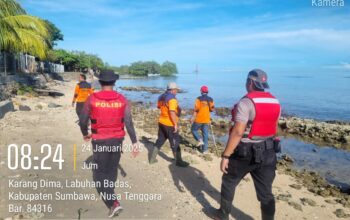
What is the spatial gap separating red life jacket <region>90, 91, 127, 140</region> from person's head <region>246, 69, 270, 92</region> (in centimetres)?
176

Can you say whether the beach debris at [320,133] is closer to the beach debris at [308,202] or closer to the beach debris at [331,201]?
the beach debris at [331,201]

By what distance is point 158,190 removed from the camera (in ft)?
21.7

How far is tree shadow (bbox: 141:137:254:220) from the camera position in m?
6.03

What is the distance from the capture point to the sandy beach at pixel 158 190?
217 inches

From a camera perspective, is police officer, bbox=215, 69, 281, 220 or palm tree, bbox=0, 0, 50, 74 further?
palm tree, bbox=0, 0, 50, 74

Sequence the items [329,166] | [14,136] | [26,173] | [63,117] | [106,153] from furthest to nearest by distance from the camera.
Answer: [63,117], [329,166], [14,136], [26,173], [106,153]

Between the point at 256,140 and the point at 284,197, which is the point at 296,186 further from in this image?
the point at 256,140

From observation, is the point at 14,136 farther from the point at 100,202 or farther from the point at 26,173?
the point at 100,202

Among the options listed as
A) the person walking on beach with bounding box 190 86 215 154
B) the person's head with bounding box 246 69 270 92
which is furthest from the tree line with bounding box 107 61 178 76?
the person's head with bounding box 246 69 270 92

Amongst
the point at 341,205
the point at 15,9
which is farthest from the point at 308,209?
the point at 15,9

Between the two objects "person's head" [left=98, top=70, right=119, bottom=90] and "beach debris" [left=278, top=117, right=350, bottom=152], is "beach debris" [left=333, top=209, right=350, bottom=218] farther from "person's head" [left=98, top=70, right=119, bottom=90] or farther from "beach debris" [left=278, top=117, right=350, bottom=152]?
"beach debris" [left=278, top=117, right=350, bottom=152]

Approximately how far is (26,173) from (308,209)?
5.47 metres

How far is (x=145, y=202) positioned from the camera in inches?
235
